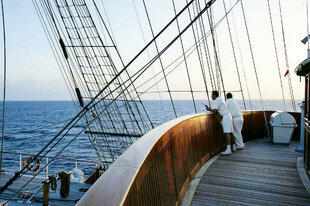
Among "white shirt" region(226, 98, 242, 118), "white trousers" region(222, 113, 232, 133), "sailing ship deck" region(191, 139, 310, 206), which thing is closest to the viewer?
"sailing ship deck" region(191, 139, 310, 206)

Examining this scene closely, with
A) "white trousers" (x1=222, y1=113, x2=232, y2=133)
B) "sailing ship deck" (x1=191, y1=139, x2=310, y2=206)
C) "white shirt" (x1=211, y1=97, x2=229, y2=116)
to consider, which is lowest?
"sailing ship deck" (x1=191, y1=139, x2=310, y2=206)

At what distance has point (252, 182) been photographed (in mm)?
3777

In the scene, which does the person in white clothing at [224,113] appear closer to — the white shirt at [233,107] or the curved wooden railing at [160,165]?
the curved wooden railing at [160,165]

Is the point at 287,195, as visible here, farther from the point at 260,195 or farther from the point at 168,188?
the point at 168,188

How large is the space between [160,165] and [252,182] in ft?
7.33

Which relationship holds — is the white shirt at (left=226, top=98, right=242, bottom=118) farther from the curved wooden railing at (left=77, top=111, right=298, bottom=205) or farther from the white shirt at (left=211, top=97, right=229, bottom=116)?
the curved wooden railing at (left=77, top=111, right=298, bottom=205)

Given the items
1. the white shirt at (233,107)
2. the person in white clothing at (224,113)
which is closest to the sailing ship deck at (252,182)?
the person in white clothing at (224,113)

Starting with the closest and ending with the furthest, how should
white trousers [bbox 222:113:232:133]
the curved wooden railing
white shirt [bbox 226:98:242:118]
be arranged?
the curved wooden railing
white trousers [bbox 222:113:232:133]
white shirt [bbox 226:98:242:118]

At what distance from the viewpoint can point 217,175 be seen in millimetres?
4055

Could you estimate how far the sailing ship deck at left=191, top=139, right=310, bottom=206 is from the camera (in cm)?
315

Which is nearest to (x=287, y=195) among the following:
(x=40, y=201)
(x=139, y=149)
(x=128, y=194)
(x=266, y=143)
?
(x=139, y=149)

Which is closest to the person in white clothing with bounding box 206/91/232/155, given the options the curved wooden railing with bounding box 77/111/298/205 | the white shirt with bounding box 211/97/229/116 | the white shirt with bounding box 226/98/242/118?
the white shirt with bounding box 211/97/229/116

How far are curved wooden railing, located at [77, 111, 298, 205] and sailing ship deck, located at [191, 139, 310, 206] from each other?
291mm

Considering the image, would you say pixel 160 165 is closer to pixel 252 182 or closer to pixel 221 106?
pixel 252 182
